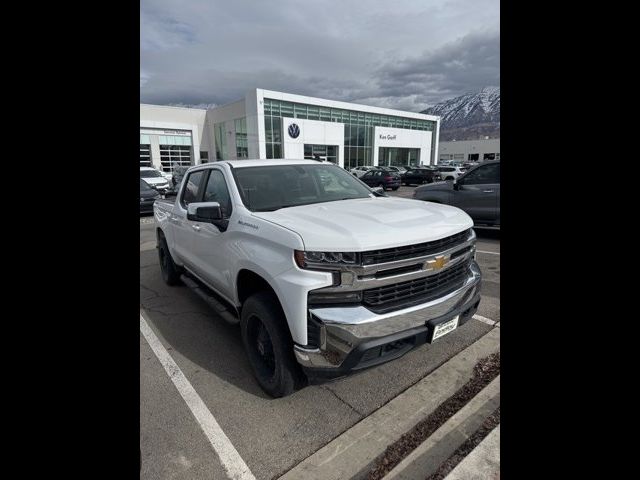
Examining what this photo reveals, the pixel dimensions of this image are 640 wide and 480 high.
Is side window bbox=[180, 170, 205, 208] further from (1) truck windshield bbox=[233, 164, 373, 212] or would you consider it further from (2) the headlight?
(2) the headlight

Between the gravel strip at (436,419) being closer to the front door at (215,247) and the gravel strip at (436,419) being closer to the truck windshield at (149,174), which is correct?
the front door at (215,247)

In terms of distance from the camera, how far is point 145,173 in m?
18.6

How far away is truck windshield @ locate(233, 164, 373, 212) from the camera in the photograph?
3.42 metres

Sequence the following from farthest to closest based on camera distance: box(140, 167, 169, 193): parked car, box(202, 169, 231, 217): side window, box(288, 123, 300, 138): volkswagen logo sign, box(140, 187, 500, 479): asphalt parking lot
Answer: box(288, 123, 300, 138): volkswagen logo sign, box(140, 167, 169, 193): parked car, box(202, 169, 231, 217): side window, box(140, 187, 500, 479): asphalt parking lot

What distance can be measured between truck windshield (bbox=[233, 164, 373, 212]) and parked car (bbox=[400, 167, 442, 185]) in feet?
79.6

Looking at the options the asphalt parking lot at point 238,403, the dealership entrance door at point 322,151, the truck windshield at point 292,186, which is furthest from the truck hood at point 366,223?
the dealership entrance door at point 322,151

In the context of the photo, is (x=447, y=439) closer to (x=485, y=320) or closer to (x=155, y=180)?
(x=485, y=320)

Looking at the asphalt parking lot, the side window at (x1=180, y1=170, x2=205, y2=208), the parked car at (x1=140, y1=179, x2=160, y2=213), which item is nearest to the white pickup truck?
the asphalt parking lot

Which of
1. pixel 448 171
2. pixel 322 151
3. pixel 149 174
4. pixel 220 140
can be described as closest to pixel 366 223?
pixel 149 174

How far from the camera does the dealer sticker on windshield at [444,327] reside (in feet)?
8.47
